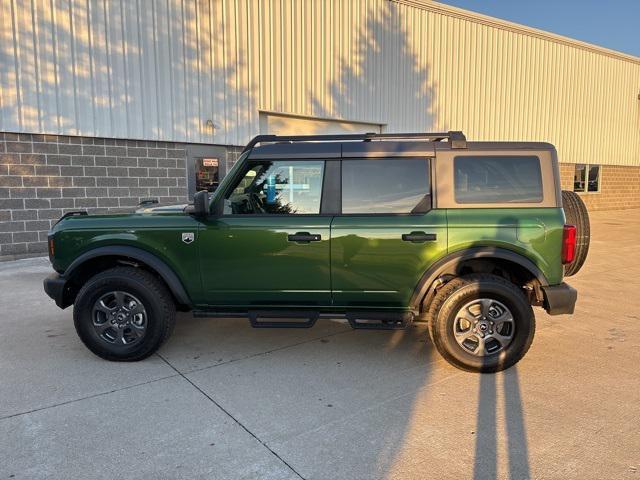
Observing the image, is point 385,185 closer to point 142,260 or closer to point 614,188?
point 142,260

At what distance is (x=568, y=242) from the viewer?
153 inches

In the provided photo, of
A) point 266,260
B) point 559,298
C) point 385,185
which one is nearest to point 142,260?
point 266,260

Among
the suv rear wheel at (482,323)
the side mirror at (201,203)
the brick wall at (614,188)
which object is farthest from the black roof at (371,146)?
the brick wall at (614,188)

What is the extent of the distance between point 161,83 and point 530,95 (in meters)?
13.5

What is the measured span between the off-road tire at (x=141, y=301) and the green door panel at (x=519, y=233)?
8.27 ft

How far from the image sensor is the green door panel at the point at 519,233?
388cm

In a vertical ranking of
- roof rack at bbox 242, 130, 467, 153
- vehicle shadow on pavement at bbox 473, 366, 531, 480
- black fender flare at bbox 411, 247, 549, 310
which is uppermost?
roof rack at bbox 242, 130, 467, 153

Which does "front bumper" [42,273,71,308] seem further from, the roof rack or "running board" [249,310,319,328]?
the roof rack

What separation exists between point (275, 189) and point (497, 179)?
1880 millimetres

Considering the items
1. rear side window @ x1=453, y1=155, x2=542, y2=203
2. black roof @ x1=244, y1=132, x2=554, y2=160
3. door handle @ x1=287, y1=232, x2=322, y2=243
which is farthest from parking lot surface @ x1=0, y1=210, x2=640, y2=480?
black roof @ x1=244, y1=132, x2=554, y2=160

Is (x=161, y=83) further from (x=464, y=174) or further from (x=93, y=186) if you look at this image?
(x=464, y=174)

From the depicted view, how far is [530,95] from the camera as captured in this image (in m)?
17.6

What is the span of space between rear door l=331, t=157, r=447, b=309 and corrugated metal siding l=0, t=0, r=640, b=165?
7.54 meters

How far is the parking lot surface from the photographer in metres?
2.70
